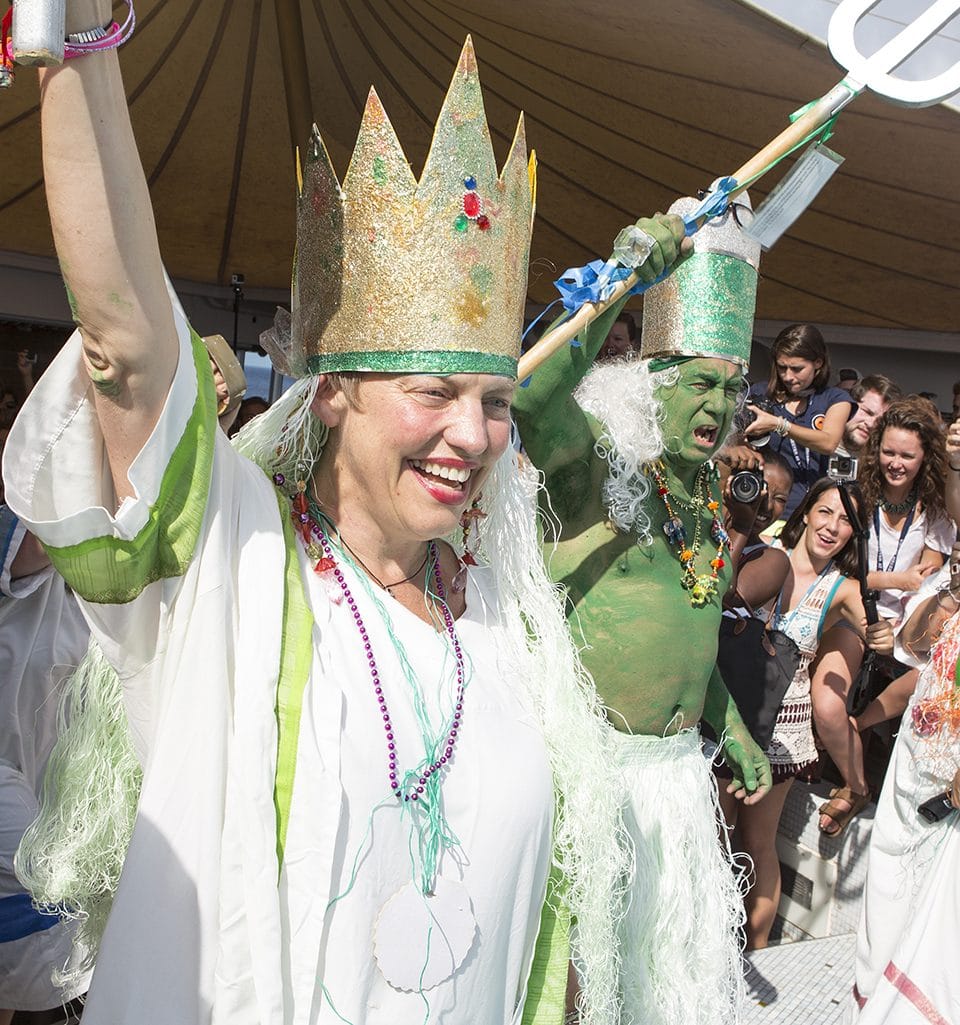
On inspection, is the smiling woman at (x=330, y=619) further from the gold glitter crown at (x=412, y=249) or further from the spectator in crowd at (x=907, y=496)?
the spectator in crowd at (x=907, y=496)

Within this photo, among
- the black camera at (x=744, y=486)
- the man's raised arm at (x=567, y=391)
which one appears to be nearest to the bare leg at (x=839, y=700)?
the black camera at (x=744, y=486)

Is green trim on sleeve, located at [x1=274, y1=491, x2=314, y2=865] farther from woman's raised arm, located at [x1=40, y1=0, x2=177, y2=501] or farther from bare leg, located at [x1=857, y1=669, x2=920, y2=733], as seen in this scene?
bare leg, located at [x1=857, y1=669, x2=920, y2=733]

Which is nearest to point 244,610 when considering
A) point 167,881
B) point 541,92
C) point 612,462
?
point 167,881

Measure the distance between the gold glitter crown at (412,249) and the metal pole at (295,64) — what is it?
3198 mm

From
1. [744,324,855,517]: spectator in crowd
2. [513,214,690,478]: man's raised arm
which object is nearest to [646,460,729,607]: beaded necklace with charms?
[513,214,690,478]: man's raised arm

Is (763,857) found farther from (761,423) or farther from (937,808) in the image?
(761,423)

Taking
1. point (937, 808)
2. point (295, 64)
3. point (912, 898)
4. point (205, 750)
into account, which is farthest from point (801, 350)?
point (205, 750)

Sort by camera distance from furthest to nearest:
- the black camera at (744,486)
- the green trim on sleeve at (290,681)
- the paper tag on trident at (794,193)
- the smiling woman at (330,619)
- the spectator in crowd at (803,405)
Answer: the spectator in crowd at (803,405) < the black camera at (744,486) < the paper tag on trident at (794,193) < the green trim on sleeve at (290,681) < the smiling woman at (330,619)

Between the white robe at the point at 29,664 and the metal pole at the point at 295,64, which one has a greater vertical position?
the metal pole at the point at 295,64

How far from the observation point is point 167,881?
1.01 m

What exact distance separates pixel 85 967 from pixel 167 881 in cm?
67

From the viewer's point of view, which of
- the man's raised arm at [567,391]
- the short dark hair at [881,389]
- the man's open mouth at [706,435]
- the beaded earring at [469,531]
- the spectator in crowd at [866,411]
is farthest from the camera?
the short dark hair at [881,389]

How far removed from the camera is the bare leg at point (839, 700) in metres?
3.19

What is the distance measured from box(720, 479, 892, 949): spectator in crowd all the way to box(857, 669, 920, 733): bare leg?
33 centimetres
